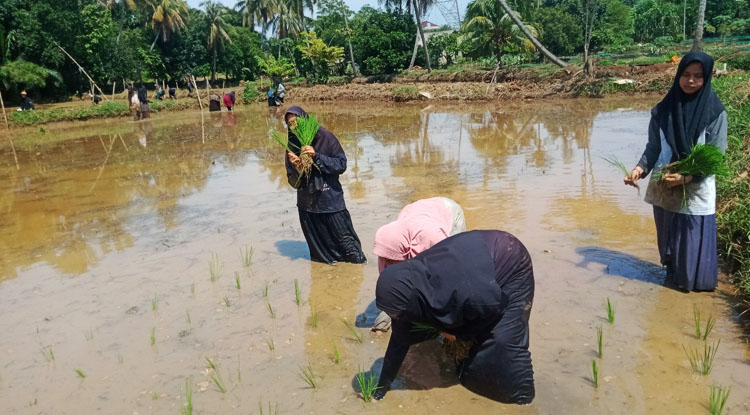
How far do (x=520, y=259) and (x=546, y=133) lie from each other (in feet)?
32.5

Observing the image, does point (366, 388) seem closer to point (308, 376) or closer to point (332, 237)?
point (308, 376)

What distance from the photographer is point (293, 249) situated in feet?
18.0

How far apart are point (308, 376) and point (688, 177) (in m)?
2.72

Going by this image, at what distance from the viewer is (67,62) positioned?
95.2 feet

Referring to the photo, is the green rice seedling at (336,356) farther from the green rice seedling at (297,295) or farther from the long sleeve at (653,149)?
the long sleeve at (653,149)

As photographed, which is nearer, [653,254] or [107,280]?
[653,254]

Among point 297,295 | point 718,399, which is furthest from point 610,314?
point 297,295

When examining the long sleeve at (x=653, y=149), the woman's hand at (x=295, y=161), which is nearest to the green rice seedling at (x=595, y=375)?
the long sleeve at (x=653, y=149)

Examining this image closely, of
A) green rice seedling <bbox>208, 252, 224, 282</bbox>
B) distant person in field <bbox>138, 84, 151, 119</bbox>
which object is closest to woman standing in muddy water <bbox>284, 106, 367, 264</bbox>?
green rice seedling <bbox>208, 252, 224, 282</bbox>

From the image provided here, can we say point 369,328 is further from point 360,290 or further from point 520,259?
point 520,259

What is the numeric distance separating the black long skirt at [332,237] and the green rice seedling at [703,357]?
2679 millimetres

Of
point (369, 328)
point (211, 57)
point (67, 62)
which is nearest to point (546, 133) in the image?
point (369, 328)

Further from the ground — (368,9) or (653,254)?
(368,9)

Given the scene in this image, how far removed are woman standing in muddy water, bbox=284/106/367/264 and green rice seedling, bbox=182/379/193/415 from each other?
79.4 inches
